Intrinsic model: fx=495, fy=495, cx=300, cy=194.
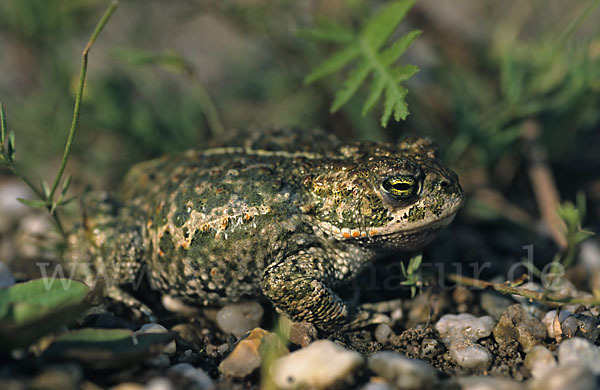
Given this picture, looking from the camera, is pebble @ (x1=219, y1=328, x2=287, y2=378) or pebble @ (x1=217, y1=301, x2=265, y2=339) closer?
pebble @ (x1=219, y1=328, x2=287, y2=378)

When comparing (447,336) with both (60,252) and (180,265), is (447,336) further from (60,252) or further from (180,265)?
(60,252)

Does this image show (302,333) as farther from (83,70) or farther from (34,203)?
(83,70)

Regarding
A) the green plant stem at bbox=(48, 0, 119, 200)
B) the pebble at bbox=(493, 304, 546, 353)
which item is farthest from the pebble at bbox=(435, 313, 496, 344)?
the green plant stem at bbox=(48, 0, 119, 200)

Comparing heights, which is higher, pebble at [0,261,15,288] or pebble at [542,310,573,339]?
pebble at [0,261,15,288]

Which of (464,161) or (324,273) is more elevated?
(464,161)

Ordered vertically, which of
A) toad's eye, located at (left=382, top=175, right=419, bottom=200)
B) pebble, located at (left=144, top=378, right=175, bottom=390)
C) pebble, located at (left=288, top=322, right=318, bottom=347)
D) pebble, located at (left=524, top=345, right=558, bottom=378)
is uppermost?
toad's eye, located at (left=382, top=175, right=419, bottom=200)

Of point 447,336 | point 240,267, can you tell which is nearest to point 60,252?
point 240,267

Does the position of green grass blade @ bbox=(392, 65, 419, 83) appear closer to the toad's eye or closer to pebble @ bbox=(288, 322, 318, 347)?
the toad's eye

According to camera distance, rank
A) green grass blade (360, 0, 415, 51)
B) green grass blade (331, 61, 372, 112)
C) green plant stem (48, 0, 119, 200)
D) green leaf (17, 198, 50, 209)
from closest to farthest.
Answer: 1. green plant stem (48, 0, 119, 200)
2. green leaf (17, 198, 50, 209)
3. green grass blade (331, 61, 372, 112)
4. green grass blade (360, 0, 415, 51)
